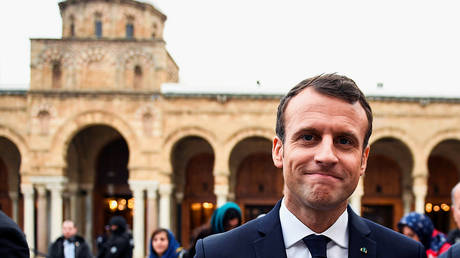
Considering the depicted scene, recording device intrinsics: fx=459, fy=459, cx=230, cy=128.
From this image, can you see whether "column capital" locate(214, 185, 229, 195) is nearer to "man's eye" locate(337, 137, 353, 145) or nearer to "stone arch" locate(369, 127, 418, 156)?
"stone arch" locate(369, 127, 418, 156)

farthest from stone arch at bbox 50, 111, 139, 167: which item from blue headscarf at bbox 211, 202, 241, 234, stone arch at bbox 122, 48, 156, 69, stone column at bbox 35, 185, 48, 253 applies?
blue headscarf at bbox 211, 202, 241, 234

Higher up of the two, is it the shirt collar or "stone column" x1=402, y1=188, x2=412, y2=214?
Answer: the shirt collar

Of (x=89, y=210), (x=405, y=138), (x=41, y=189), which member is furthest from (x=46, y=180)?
(x=405, y=138)

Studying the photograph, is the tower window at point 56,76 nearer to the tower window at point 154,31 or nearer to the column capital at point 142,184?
the column capital at point 142,184

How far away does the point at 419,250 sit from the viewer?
1.62 m

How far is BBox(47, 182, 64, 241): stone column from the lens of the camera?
47.9 feet

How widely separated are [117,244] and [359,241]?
5935mm

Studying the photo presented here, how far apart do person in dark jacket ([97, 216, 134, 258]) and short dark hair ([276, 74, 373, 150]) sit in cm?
587

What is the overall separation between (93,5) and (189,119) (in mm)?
5915

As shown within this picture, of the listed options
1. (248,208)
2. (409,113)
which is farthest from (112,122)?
(409,113)

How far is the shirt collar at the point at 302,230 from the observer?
152 cm

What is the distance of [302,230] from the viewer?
4.99 feet

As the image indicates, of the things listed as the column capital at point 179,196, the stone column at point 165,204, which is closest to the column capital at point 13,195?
the column capital at point 179,196

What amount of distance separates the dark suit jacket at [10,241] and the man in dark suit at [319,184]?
2.80ft
